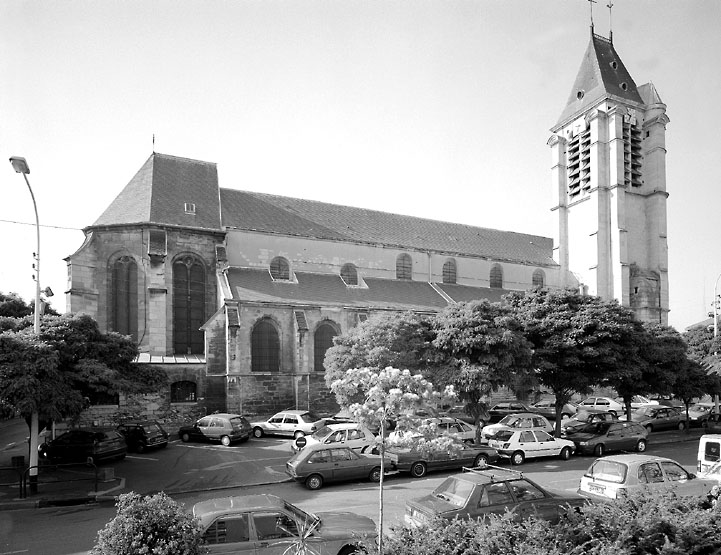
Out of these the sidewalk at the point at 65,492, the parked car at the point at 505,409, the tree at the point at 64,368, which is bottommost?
the parked car at the point at 505,409

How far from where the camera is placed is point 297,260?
1387 inches

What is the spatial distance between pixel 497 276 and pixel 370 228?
11.8m

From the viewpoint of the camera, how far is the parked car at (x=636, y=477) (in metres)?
11.8

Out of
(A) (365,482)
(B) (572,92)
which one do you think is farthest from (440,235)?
(A) (365,482)

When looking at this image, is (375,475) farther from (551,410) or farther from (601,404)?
(601,404)

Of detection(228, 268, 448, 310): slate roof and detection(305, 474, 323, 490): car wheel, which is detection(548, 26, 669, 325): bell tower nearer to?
detection(228, 268, 448, 310): slate roof

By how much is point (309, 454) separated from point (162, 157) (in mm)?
25754

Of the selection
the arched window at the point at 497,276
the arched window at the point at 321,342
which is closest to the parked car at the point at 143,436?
the arched window at the point at 321,342

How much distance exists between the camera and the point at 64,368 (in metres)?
16.5

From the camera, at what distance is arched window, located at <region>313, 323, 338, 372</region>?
31.9 metres

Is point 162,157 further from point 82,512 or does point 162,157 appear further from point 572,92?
point 572,92

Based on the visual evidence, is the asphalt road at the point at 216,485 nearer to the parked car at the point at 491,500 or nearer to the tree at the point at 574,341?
the parked car at the point at 491,500

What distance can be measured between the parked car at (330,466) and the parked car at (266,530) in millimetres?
6729

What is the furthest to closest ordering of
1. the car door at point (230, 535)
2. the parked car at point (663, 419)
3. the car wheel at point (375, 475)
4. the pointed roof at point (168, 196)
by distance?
the pointed roof at point (168, 196)
the parked car at point (663, 419)
the car wheel at point (375, 475)
the car door at point (230, 535)
